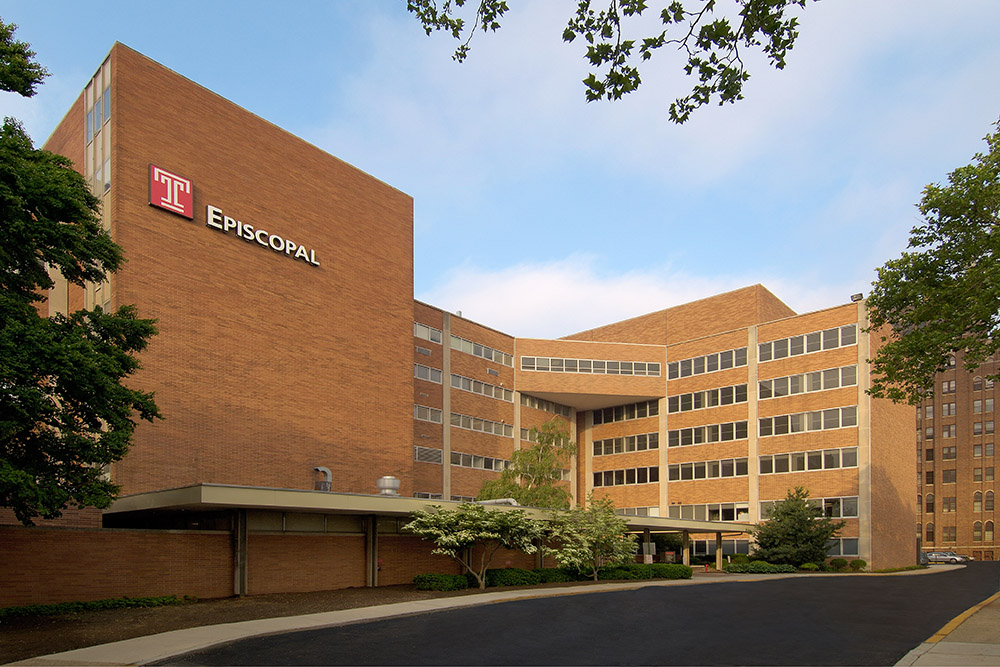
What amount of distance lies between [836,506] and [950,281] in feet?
124

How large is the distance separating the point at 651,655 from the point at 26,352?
14.5 m

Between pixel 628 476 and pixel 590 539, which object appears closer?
pixel 590 539

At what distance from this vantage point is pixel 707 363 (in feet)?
219

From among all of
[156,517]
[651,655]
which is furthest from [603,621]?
[156,517]

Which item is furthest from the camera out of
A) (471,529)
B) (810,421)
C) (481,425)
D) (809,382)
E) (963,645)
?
(481,425)

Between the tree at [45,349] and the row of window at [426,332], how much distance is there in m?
35.1

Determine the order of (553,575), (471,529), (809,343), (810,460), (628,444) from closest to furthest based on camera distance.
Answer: (471,529) → (553,575) → (810,460) → (809,343) → (628,444)

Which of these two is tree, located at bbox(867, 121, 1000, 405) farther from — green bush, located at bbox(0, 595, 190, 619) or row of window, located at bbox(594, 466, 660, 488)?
row of window, located at bbox(594, 466, 660, 488)

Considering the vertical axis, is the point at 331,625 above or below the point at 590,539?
A: above

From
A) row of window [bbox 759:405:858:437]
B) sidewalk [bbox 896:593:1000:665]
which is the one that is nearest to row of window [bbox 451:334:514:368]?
row of window [bbox 759:405:858:437]

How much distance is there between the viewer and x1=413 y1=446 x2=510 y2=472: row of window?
177 ft

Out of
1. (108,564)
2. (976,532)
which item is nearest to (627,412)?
(108,564)

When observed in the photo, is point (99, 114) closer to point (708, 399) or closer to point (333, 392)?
point (333, 392)

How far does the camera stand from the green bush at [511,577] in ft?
107
